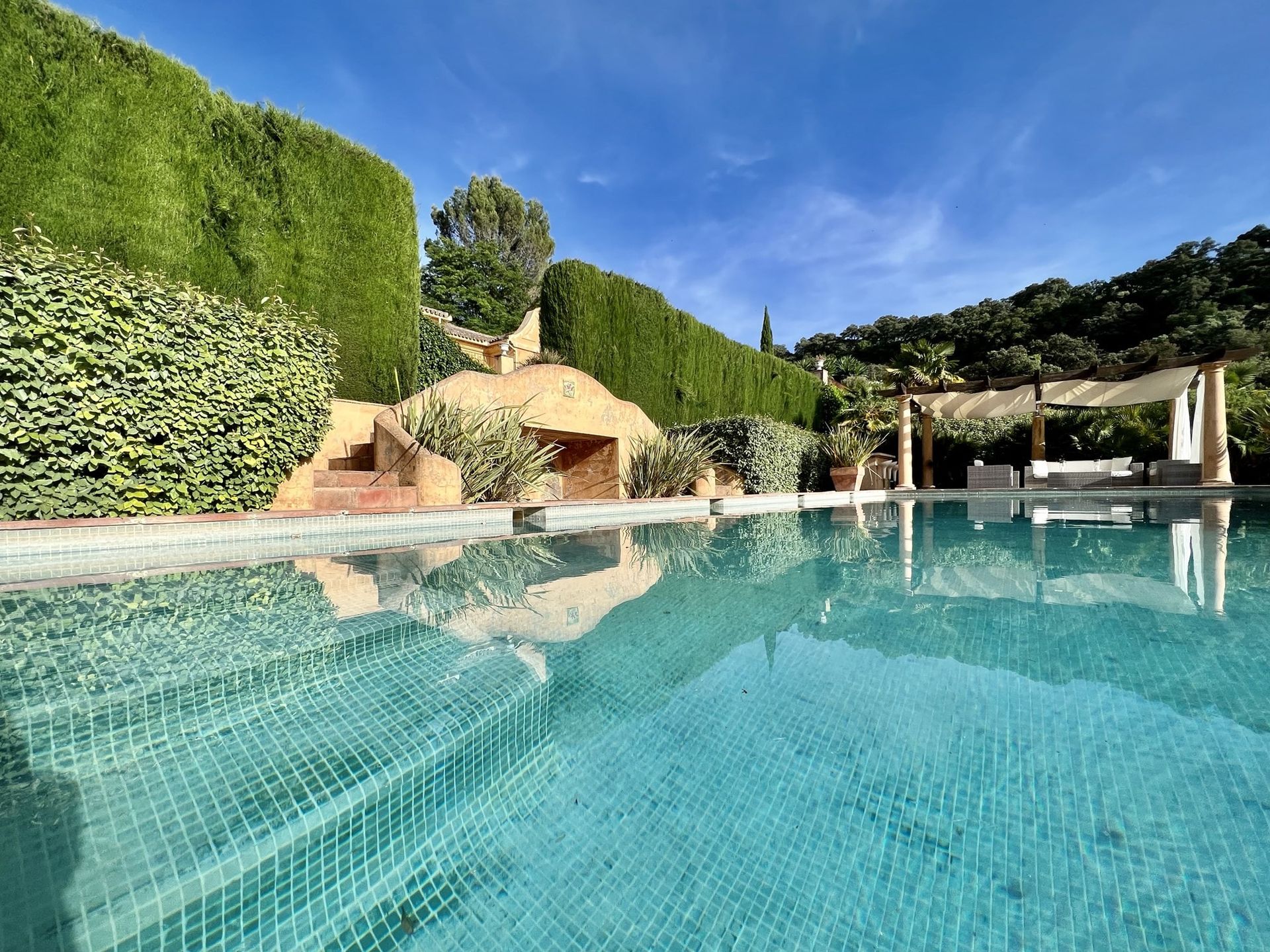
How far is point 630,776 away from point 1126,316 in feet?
130

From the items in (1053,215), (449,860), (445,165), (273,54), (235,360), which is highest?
(445,165)

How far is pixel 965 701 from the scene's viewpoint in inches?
75.4

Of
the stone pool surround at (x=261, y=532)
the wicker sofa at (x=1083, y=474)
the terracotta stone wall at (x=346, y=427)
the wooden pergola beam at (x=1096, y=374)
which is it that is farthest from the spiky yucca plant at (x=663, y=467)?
the wicker sofa at (x=1083, y=474)

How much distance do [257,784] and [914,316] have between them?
4507 cm

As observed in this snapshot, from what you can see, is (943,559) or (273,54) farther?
(273,54)

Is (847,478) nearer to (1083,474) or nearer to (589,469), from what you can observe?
(1083,474)

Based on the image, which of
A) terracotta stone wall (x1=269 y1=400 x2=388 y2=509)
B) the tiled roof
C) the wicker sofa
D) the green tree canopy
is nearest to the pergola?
the wicker sofa

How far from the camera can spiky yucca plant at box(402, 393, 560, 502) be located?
7.11 metres

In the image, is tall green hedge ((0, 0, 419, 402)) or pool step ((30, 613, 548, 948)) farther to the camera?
tall green hedge ((0, 0, 419, 402))

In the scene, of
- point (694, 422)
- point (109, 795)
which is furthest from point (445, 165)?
point (109, 795)

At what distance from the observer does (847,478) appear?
1432 cm

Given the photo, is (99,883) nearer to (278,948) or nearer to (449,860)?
(278,948)

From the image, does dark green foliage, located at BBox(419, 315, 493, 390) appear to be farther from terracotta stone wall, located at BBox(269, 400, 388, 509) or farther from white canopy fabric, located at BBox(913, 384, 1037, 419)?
white canopy fabric, located at BBox(913, 384, 1037, 419)

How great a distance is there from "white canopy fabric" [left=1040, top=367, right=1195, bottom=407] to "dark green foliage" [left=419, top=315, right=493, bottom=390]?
1430cm
